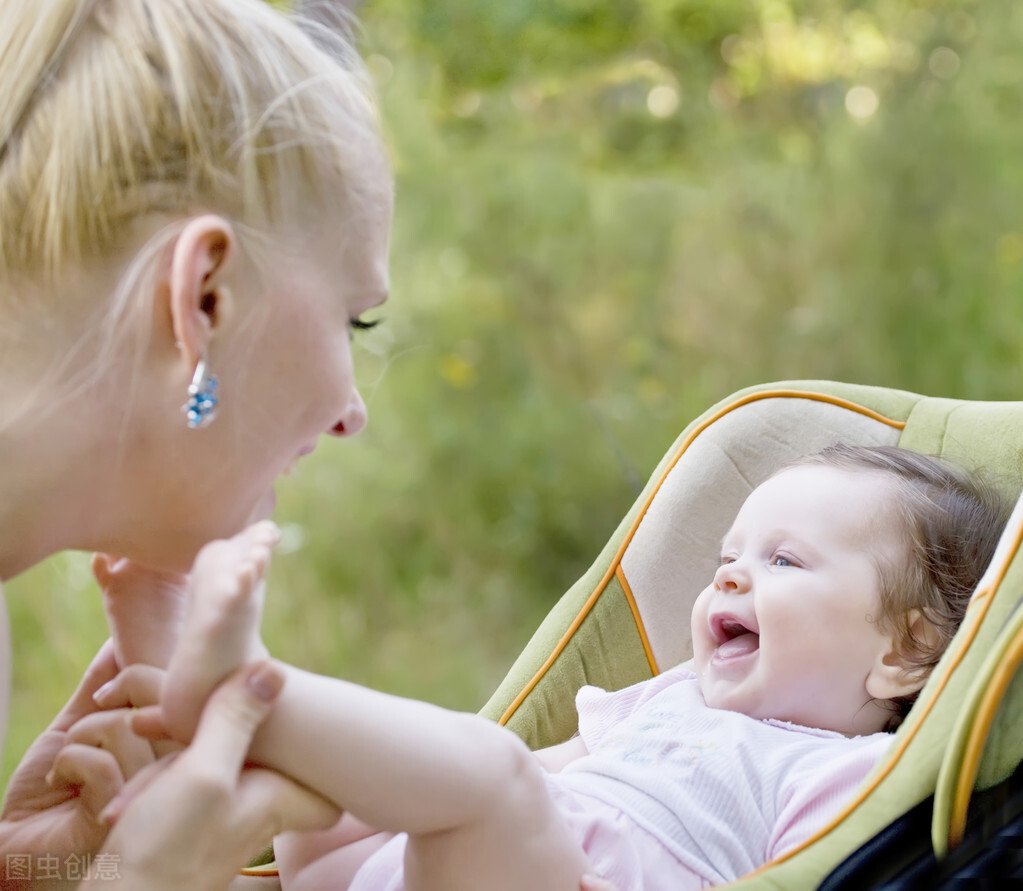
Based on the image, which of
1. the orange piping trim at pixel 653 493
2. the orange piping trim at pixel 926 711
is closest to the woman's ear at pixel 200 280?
the orange piping trim at pixel 926 711

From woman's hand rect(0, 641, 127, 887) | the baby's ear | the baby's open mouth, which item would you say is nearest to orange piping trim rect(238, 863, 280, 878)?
woman's hand rect(0, 641, 127, 887)

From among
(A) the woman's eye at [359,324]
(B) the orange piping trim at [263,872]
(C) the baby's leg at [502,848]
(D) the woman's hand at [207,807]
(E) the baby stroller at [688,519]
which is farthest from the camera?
(E) the baby stroller at [688,519]

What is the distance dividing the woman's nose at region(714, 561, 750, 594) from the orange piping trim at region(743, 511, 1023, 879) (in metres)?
0.24

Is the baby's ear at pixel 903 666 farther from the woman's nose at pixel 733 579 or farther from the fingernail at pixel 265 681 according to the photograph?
the fingernail at pixel 265 681

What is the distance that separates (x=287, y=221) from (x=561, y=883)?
54cm

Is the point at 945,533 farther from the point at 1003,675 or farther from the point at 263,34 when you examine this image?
the point at 263,34

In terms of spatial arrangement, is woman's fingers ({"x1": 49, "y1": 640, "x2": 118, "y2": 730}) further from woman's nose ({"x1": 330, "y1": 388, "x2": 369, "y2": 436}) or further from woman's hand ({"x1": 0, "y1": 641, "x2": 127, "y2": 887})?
woman's nose ({"x1": 330, "y1": 388, "x2": 369, "y2": 436})

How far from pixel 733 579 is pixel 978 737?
37 cm

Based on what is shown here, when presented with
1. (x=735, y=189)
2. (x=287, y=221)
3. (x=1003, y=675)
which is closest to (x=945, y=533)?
(x=1003, y=675)

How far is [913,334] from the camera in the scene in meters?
2.97

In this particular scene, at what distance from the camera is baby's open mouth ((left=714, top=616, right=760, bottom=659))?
121cm

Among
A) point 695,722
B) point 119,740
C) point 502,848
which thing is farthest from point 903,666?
point 119,740

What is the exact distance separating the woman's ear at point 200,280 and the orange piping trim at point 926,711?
562mm

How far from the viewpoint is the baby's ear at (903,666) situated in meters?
1.16
